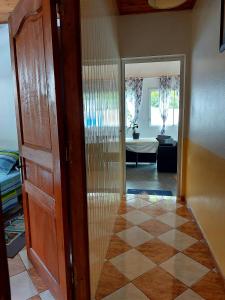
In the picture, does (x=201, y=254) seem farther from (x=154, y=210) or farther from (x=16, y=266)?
(x=16, y=266)

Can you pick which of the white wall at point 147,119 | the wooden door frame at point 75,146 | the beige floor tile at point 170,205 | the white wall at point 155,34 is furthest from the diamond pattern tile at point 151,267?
the white wall at point 147,119

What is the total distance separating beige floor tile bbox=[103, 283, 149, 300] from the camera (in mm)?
1640

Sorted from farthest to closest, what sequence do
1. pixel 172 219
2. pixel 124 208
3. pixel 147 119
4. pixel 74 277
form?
pixel 147 119 → pixel 124 208 → pixel 172 219 → pixel 74 277

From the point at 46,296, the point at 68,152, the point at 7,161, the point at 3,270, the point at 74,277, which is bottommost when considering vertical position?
the point at 46,296

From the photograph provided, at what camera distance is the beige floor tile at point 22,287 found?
1.68 metres

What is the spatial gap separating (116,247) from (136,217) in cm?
69

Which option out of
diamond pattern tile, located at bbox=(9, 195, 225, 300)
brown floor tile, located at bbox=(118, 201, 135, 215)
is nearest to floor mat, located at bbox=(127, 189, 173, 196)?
brown floor tile, located at bbox=(118, 201, 135, 215)

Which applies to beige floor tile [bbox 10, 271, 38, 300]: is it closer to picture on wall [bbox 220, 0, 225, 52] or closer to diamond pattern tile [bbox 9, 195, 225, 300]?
diamond pattern tile [bbox 9, 195, 225, 300]

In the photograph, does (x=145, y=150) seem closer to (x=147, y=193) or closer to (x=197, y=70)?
(x=147, y=193)

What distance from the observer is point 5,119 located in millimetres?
3586

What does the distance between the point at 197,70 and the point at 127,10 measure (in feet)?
4.24

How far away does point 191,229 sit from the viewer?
2.57 meters

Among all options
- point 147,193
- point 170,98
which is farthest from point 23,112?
point 170,98

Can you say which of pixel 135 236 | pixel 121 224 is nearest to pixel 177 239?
pixel 135 236
